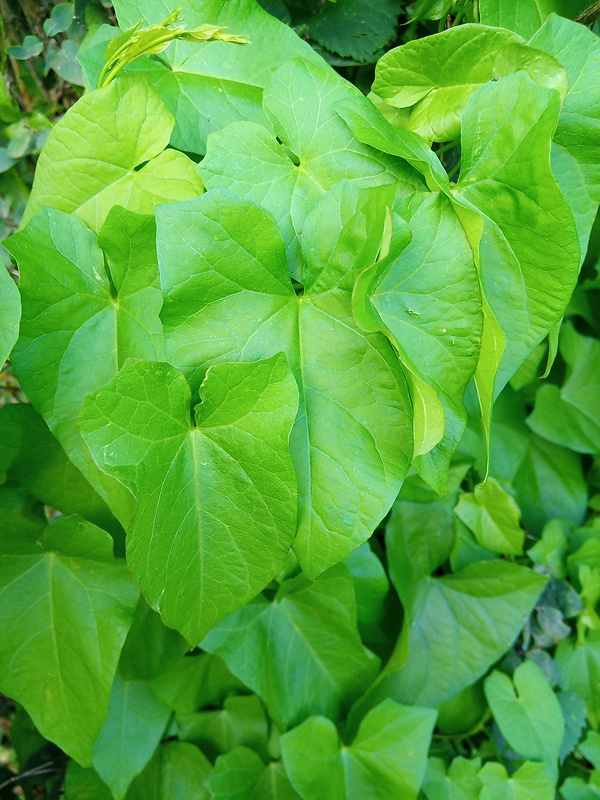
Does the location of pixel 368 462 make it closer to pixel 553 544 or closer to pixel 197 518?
pixel 197 518

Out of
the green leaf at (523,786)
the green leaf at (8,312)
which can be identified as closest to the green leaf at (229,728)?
the green leaf at (523,786)

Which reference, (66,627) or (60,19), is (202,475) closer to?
(66,627)

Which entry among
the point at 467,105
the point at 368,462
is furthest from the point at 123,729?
the point at 467,105

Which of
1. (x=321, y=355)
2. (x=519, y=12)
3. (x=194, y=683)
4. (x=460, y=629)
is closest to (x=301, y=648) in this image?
(x=194, y=683)

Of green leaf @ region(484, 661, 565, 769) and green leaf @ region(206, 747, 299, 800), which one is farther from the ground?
green leaf @ region(206, 747, 299, 800)

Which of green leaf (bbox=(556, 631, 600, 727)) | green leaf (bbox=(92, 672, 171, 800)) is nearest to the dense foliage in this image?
green leaf (bbox=(92, 672, 171, 800))

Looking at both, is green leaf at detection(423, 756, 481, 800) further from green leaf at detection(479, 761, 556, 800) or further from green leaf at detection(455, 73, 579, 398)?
green leaf at detection(455, 73, 579, 398)
